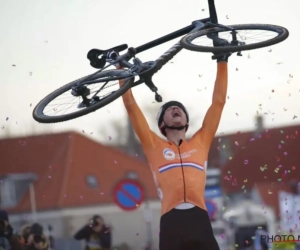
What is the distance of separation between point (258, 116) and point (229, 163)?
40 centimetres

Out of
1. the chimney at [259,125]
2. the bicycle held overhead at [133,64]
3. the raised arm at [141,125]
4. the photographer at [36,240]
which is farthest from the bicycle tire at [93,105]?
the chimney at [259,125]

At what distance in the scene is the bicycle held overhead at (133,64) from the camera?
377cm

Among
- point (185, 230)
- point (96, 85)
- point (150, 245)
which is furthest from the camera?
point (150, 245)

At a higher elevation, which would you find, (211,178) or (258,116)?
(258,116)

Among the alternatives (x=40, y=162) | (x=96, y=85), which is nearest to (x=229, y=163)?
(x=40, y=162)

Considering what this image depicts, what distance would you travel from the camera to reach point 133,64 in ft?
12.8

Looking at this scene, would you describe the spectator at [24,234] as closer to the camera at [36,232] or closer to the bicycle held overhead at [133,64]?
the camera at [36,232]

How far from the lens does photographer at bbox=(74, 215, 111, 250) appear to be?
209 inches

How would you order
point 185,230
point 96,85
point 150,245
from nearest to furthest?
1. point 185,230
2. point 96,85
3. point 150,245

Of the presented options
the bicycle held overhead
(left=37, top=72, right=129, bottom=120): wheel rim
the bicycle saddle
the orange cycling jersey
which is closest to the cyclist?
the orange cycling jersey

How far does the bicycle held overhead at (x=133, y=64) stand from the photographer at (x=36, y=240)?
142cm

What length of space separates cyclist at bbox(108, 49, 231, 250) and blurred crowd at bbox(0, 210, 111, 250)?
1761 mm

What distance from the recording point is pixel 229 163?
6094mm

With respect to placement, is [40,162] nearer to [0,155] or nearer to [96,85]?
[0,155]
